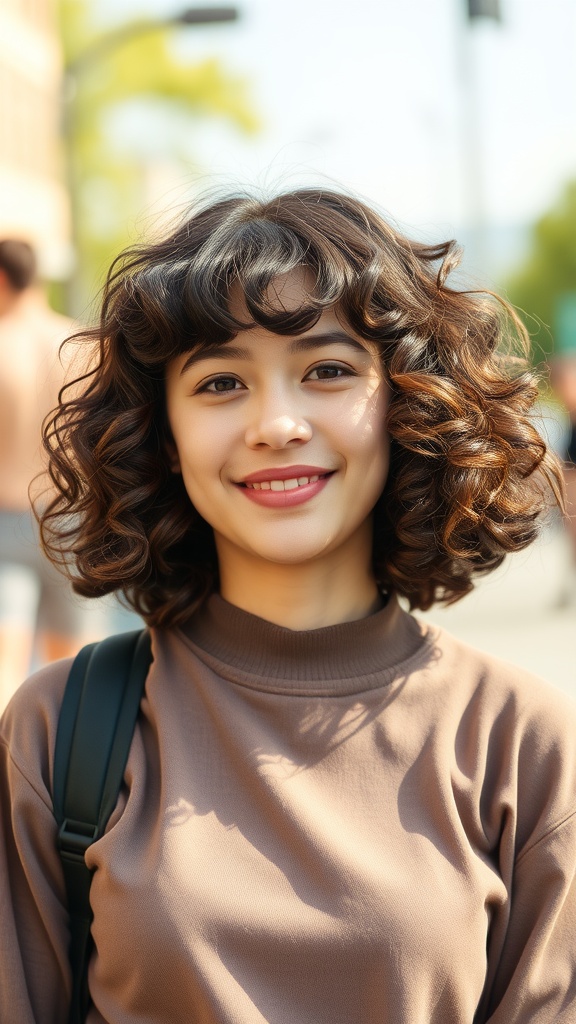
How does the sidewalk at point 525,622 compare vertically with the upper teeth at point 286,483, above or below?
below

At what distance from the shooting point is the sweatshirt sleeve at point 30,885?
188 centimetres

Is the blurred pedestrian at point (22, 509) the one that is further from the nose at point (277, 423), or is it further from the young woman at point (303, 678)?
the nose at point (277, 423)

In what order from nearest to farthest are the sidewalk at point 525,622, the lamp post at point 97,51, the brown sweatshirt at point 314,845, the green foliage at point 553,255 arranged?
the brown sweatshirt at point 314,845
the sidewalk at point 525,622
the lamp post at point 97,51
the green foliage at point 553,255

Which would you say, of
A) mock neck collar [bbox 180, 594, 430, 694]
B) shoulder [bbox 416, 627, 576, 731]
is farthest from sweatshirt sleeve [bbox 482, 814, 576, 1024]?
mock neck collar [bbox 180, 594, 430, 694]

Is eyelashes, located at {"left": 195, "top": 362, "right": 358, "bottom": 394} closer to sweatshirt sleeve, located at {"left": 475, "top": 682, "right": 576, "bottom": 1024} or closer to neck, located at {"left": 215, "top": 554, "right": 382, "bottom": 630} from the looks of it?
neck, located at {"left": 215, "top": 554, "right": 382, "bottom": 630}

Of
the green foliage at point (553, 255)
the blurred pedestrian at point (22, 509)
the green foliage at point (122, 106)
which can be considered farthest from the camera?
the green foliage at point (553, 255)

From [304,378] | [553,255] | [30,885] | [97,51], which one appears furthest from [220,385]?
[553,255]

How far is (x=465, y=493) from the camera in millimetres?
2037

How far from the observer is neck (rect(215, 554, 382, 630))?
2.08 meters

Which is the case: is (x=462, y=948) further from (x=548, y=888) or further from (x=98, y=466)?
(x=98, y=466)

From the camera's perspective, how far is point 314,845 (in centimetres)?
180

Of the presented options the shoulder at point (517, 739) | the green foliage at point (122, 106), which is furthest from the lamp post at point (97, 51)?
the green foliage at point (122, 106)

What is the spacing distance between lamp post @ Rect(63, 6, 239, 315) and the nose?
33.4 ft

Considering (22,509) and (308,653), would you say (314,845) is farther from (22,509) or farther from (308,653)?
(22,509)
